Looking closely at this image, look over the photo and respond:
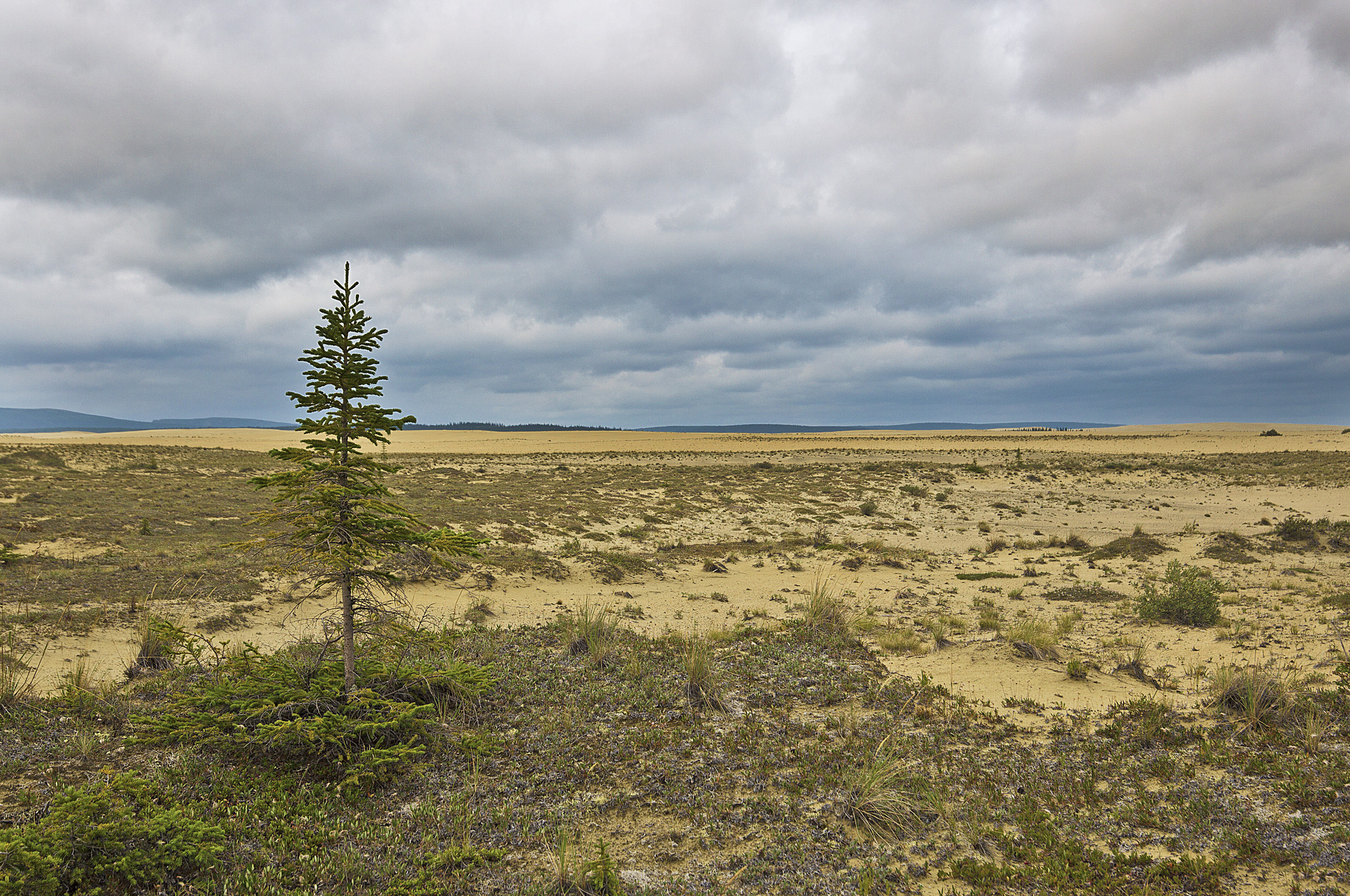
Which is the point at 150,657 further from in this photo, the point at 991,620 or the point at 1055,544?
the point at 1055,544

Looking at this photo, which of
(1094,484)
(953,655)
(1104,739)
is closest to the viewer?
(1104,739)

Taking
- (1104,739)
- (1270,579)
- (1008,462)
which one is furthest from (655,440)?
(1104,739)

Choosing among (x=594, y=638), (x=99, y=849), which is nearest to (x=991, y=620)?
(x=594, y=638)

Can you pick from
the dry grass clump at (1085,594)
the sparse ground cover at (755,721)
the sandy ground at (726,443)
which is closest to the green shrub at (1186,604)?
the sparse ground cover at (755,721)

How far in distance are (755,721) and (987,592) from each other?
10781 millimetres

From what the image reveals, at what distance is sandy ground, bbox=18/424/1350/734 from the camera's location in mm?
10180

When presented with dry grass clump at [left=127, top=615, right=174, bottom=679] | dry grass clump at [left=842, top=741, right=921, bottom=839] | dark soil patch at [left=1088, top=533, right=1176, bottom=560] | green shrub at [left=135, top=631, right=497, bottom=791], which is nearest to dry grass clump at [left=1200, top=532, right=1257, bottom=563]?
dark soil patch at [left=1088, top=533, right=1176, bottom=560]

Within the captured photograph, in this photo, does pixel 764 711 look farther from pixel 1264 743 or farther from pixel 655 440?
pixel 655 440

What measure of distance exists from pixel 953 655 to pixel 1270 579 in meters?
11.6

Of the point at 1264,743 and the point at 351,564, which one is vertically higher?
the point at 351,564

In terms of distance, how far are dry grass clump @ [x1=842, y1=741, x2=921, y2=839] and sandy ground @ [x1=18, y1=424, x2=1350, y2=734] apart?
3574 mm

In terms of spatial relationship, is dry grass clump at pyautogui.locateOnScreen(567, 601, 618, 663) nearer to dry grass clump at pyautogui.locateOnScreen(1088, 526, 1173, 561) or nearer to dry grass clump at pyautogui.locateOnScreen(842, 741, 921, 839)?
dry grass clump at pyautogui.locateOnScreen(842, 741, 921, 839)

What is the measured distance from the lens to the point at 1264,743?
7.00 m

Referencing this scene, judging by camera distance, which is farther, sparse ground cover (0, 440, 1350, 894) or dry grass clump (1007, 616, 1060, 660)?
dry grass clump (1007, 616, 1060, 660)
